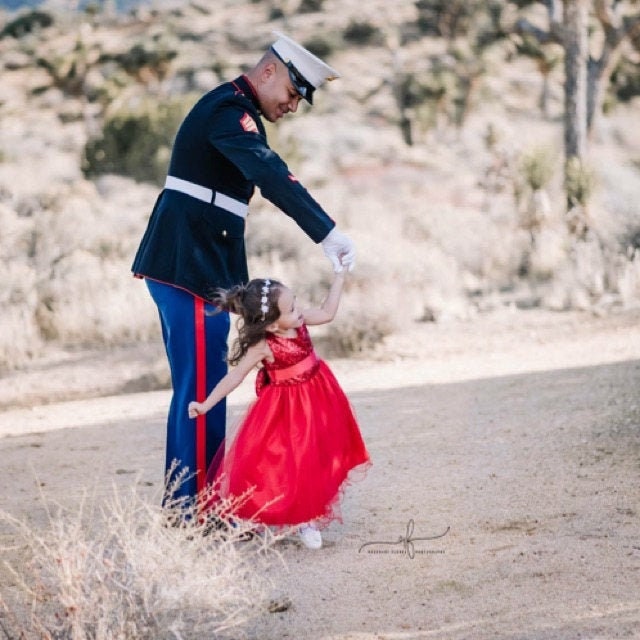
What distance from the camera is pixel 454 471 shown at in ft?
18.3

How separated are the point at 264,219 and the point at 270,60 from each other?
9.62 m

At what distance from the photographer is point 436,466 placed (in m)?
5.72

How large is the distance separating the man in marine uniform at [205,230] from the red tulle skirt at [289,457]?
203 millimetres

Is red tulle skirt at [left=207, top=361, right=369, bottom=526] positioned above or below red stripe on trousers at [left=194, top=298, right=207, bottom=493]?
below

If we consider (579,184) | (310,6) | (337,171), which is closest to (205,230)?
(579,184)

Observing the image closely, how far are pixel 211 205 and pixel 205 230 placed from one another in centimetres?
11

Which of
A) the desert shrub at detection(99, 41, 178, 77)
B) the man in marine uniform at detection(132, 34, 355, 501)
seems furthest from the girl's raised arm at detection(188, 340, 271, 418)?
the desert shrub at detection(99, 41, 178, 77)

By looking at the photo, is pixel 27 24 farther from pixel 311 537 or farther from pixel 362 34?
pixel 311 537

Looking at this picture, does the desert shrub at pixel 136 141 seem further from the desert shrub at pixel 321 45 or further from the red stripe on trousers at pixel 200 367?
the desert shrub at pixel 321 45

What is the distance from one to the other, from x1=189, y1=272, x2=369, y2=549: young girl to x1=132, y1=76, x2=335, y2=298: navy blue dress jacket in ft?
0.56

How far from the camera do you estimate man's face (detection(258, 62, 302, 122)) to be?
4285 millimetres

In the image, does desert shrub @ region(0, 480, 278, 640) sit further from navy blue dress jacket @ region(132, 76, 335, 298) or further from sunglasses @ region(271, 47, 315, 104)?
sunglasses @ region(271, 47, 315, 104)

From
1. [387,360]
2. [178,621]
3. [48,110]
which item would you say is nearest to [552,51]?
[48,110]

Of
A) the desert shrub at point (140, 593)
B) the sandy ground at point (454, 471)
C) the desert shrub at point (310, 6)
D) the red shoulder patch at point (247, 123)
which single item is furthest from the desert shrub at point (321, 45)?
the desert shrub at point (140, 593)
